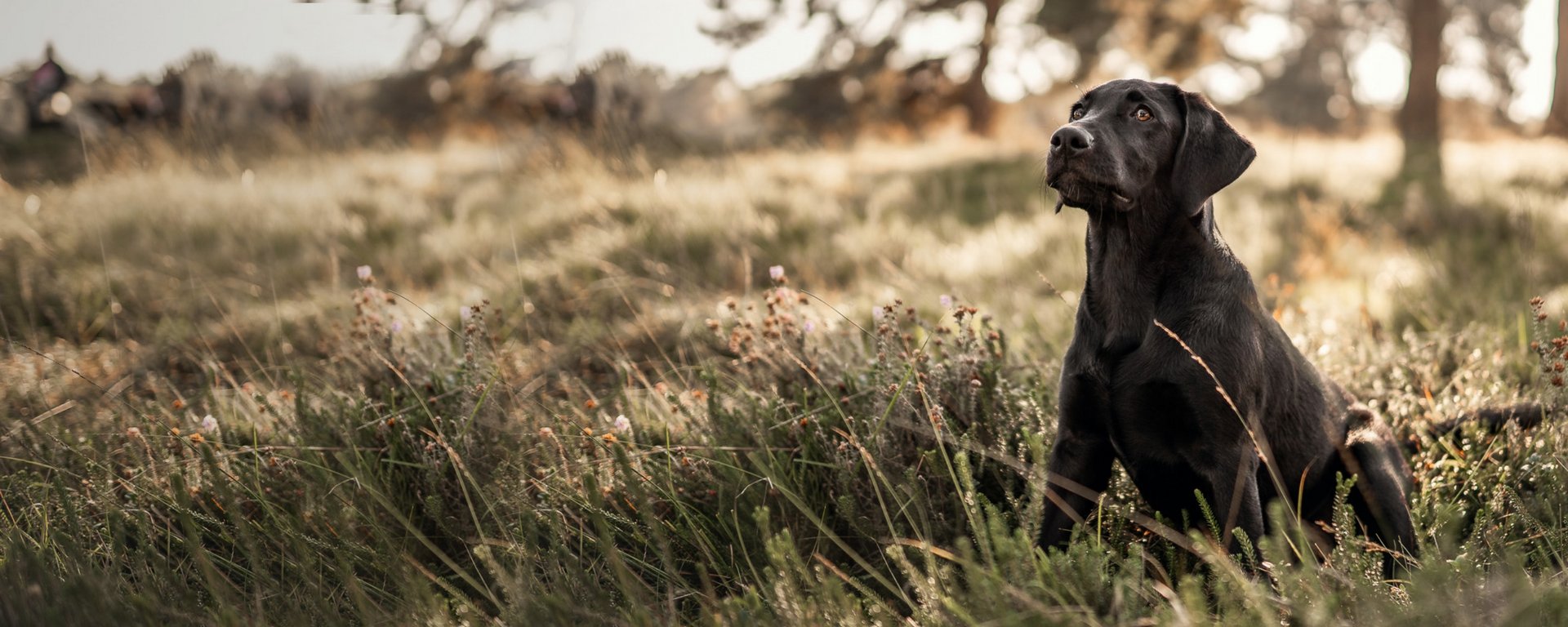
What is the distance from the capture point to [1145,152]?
7.97ft

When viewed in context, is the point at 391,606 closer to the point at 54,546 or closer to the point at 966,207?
the point at 54,546

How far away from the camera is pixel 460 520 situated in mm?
2680

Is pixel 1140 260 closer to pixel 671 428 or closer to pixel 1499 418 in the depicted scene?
pixel 1499 418

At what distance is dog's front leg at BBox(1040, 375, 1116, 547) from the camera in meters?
2.38

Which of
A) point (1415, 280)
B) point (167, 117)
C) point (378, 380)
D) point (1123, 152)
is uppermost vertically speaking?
point (167, 117)

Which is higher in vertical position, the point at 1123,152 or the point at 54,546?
the point at 1123,152

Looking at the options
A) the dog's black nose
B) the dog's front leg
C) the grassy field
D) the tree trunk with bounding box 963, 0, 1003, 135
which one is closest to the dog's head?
the dog's black nose

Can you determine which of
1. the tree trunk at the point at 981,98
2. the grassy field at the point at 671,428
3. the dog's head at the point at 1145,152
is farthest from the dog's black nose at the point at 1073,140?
the tree trunk at the point at 981,98

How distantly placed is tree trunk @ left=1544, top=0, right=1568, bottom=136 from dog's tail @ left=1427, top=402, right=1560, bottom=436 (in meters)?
A: 12.6

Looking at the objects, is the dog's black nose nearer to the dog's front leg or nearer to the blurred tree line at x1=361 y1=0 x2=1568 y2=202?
the dog's front leg

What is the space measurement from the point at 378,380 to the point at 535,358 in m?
0.88

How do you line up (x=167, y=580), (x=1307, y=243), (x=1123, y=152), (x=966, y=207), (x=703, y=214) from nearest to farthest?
(x=167, y=580) < (x=1123, y=152) < (x=1307, y=243) < (x=703, y=214) < (x=966, y=207)

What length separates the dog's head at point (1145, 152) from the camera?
2332mm

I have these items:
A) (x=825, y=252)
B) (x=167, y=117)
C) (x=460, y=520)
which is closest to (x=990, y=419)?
(x=460, y=520)
